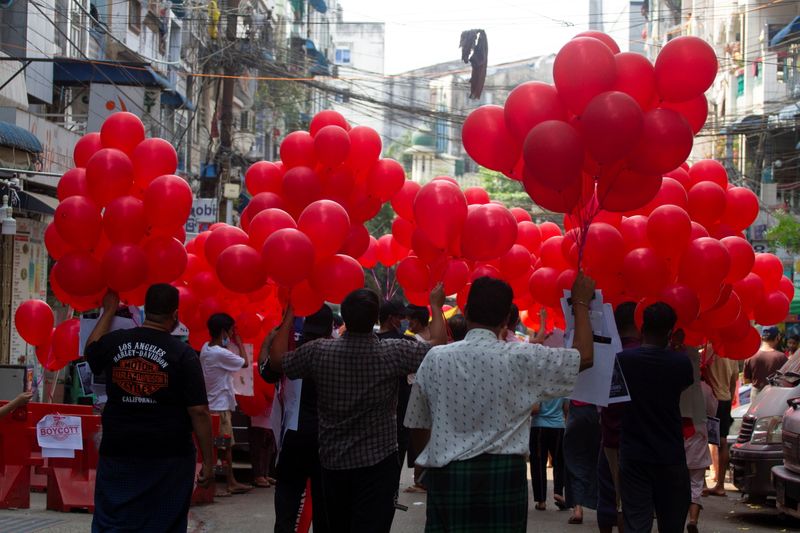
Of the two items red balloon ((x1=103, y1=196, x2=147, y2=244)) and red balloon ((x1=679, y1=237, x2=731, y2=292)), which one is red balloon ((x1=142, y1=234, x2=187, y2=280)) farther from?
red balloon ((x1=679, y1=237, x2=731, y2=292))

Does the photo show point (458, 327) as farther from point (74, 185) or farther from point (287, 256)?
point (74, 185)

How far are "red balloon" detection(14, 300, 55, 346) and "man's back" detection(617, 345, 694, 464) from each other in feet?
16.7

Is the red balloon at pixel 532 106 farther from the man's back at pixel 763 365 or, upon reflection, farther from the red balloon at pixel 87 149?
the man's back at pixel 763 365

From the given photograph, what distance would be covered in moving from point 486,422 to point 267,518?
5.73 meters

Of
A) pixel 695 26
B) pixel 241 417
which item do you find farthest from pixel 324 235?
pixel 695 26

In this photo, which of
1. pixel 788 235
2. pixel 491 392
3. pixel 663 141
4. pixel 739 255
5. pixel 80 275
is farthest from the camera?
pixel 788 235

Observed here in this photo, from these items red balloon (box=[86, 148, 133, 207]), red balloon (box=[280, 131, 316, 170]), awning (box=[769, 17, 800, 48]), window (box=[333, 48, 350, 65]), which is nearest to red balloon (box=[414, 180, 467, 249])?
red balloon (box=[280, 131, 316, 170])

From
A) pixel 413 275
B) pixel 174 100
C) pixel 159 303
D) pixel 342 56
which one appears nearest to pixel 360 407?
pixel 159 303

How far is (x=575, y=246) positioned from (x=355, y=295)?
2.52 metres

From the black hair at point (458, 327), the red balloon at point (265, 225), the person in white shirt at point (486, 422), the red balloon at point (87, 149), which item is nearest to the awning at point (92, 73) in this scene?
the red balloon at point (87, 149)

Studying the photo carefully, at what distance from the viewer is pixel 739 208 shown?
8922 millimetres

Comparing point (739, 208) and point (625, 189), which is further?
point (739, 208)

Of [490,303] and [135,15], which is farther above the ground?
[135,15]

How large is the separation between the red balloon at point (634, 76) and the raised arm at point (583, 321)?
1582 millimetres
